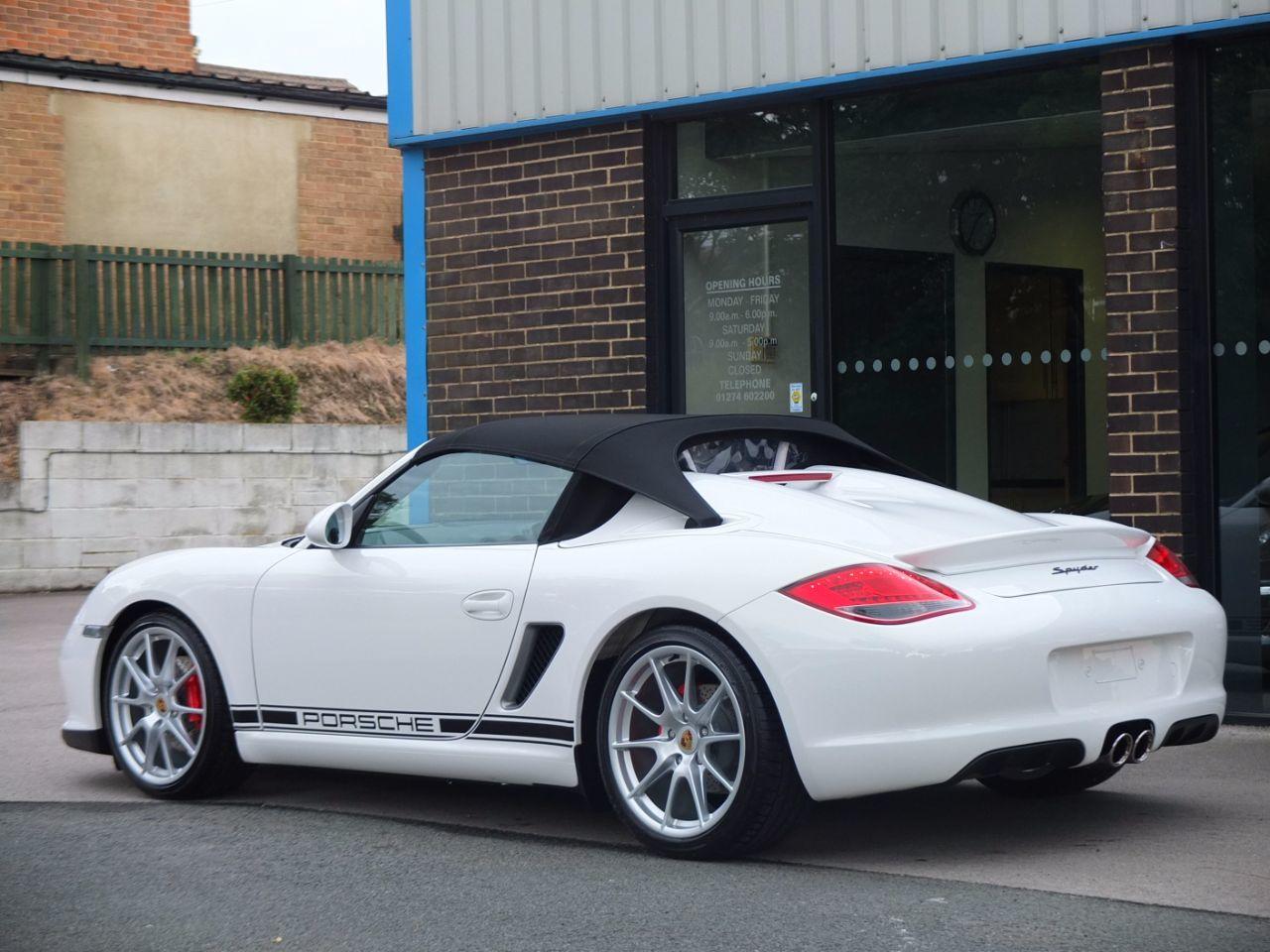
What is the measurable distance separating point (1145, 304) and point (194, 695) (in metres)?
4.76

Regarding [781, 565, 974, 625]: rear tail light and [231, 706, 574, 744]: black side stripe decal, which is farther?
[231, 706, 574, 744]: black side stripe decal

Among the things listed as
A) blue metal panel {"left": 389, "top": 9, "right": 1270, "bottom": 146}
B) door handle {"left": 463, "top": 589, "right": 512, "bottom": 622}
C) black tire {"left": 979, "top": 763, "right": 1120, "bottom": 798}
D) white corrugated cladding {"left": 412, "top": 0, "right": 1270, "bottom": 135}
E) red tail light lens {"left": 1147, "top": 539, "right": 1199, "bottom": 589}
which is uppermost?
white corrugated cladding {"left": 412, "top": 0, "right": 1270, "bottom": 135}

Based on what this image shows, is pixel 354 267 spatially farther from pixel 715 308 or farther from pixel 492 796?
pixel 492 796

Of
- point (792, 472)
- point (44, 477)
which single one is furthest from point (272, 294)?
point (792, 472)

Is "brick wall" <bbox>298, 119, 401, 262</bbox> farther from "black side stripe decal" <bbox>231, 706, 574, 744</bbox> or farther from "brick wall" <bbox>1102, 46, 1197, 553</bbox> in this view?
"black side stripe decal" <bbox>231, 706, 574, 744</bbox>

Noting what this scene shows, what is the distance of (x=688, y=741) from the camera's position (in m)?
5.32

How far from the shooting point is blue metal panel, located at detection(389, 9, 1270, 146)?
336 inches

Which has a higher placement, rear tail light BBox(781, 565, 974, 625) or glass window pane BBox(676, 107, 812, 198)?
glass window pane BBox(676, 107, 812, 198)

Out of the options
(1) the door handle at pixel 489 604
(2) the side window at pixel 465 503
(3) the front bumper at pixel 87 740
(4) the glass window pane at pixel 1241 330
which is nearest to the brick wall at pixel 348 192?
(4) the glass window pane at pixel 1241 330

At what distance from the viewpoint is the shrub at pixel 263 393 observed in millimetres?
18172

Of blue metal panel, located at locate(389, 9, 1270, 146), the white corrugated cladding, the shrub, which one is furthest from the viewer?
the shrub

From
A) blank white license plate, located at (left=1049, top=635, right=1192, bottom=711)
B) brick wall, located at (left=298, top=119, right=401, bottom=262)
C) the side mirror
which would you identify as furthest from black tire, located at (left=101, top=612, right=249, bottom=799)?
brick wall, located at (left=298, top=119, right=401, bottom=262)

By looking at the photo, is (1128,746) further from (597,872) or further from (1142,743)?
(597,872)

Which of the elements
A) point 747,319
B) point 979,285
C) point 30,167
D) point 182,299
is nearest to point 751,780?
point 979,285
